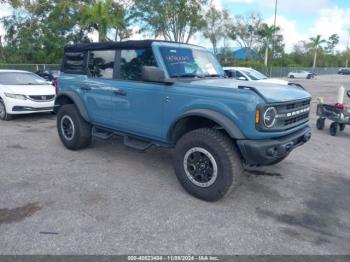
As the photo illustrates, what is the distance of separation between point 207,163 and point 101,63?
2727mm

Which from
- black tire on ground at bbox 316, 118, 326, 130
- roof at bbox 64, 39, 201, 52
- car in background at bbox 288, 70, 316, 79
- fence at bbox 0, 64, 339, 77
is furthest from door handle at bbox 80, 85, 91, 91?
car in background at bbox 288, 70, 316, 79

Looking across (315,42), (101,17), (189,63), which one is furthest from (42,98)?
(315,42)

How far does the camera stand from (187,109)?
4113mm

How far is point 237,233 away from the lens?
3.34m

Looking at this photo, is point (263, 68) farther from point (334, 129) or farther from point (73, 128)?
point (73, 128)

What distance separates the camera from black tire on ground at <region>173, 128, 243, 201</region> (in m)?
3.82

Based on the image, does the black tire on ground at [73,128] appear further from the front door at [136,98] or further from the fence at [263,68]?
the fence at [263,68]

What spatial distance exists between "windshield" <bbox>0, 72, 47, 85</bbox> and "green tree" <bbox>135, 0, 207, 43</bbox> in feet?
74.9

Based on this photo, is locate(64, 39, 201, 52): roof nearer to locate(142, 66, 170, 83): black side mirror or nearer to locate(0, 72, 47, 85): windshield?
locate(142, 66, 170, 83): black side mirror

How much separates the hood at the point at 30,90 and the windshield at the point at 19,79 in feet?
1.50

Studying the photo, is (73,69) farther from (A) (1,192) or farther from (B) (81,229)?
(B) (81,229)

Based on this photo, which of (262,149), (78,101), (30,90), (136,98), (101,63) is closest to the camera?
(262,149)

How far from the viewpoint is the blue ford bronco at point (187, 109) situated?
12.1 feet

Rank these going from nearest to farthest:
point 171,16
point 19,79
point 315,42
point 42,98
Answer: point 42,98 < point 19,79 < point 171,16 < point 315,42
